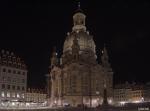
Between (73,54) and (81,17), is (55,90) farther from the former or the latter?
(81,17)

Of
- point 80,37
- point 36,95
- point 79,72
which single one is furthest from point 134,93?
point 79,72

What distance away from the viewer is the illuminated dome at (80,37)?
157 meters

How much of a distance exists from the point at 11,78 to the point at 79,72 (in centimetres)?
2926

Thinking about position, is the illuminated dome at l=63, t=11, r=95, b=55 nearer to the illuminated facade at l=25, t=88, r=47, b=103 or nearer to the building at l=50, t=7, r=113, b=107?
the building at l=50, t=7, r=113, b=107

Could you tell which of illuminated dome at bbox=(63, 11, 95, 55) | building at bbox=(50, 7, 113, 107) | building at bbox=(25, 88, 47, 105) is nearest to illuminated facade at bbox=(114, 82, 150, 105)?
building at bbox=(50, 7, 113, 107)

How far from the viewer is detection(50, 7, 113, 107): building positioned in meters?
144

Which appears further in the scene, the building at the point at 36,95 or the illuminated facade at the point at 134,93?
the illuminated facade at the point at 134,93

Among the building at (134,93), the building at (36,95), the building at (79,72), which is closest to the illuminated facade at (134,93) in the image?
the building at (134,93)

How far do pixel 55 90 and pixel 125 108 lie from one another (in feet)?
182

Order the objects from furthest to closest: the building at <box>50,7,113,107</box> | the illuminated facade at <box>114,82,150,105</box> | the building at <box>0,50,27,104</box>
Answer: the illuminated facade at <box>114,82,150,105</box>
the building at <box>50,7,113,107</box>
the building at <box>0,50,27,104</box>

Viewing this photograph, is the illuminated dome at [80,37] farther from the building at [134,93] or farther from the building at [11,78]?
the building at [134,93]

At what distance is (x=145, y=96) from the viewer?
188m

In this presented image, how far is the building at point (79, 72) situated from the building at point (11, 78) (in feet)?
49.0

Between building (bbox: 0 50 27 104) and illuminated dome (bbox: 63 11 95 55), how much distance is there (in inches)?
938
